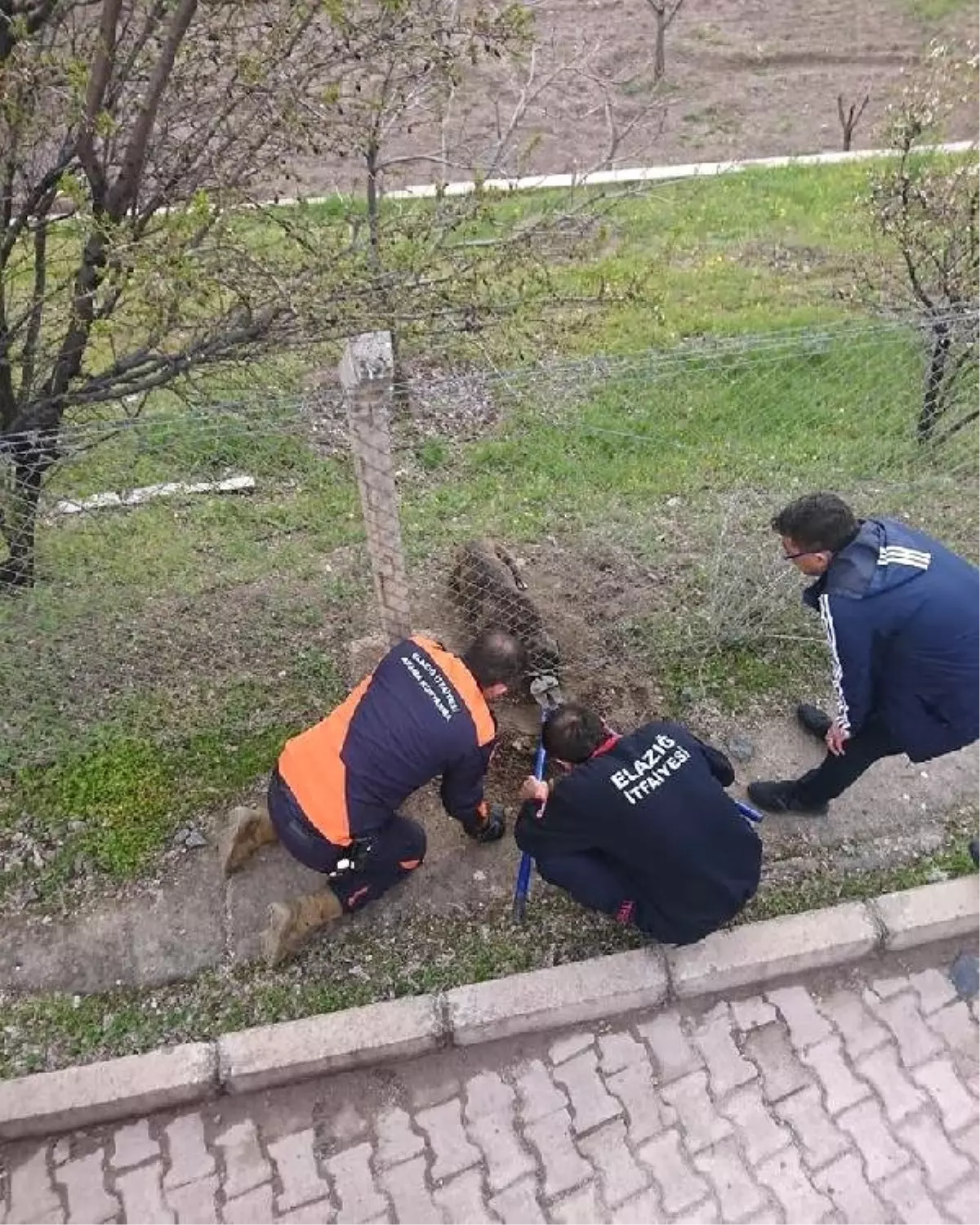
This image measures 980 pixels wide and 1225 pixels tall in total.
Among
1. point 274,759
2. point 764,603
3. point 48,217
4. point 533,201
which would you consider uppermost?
point 48,217

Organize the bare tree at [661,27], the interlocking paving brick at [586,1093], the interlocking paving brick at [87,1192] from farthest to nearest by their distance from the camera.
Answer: the bare tree at [661,27], the interlocking paving brick at [586,1093], the interlocking paving brick at [87,1192]

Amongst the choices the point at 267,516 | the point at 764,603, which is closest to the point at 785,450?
the point at 764,603

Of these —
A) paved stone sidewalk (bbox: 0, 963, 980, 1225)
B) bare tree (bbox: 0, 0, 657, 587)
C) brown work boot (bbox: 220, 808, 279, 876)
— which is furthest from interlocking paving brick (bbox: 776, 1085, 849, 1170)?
bare tree (bbox: 0, 0, 657, 587)

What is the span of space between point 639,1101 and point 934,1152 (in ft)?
3.06

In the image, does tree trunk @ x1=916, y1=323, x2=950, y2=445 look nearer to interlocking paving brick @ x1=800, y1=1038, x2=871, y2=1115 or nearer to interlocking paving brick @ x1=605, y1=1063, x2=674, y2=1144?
interlocking paving brick @ x1=800, y1=1038, x2=871, y2=1115

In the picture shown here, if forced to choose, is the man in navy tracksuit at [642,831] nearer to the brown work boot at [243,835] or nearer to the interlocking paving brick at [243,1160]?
the brown work boot at [243,835]

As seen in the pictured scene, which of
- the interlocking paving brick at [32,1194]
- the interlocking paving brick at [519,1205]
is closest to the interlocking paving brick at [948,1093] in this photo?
the interlocking paving brick at [519,1205]

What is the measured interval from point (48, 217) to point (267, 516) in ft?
5.68

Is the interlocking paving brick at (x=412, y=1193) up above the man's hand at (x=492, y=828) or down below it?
below

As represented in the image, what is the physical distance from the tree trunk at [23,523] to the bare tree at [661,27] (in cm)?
940

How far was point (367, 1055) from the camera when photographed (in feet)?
11.0

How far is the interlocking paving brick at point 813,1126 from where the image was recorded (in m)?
3.22

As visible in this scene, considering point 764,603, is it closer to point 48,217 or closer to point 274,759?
point 274,759

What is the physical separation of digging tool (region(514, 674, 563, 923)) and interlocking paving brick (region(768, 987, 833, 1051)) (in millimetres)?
931
